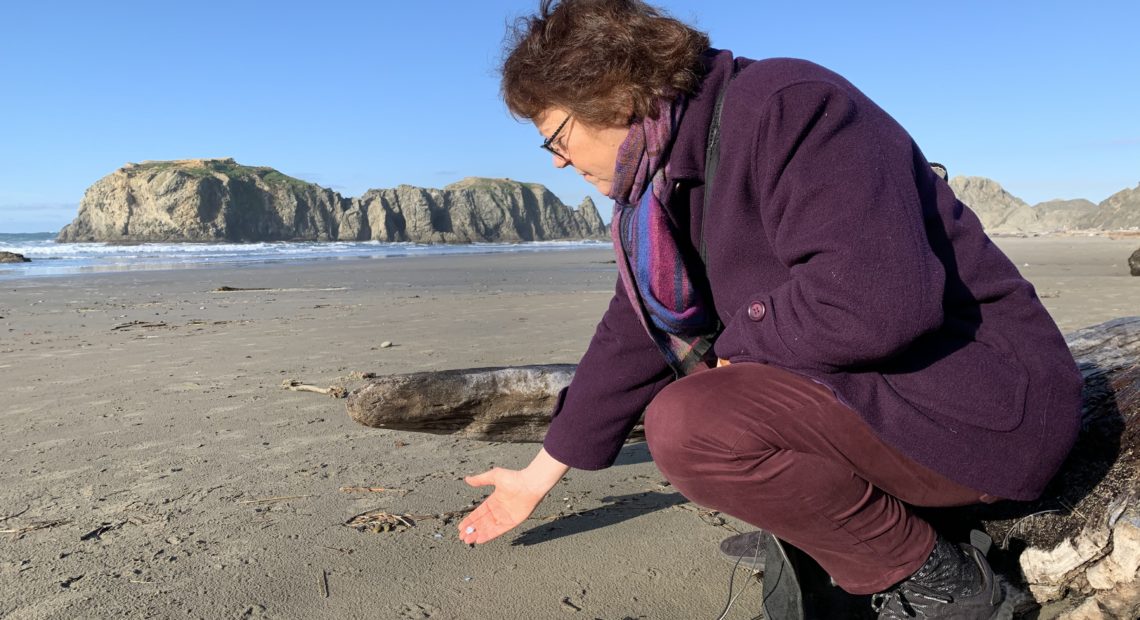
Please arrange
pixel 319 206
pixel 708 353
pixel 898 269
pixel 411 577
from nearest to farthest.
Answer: pixel 898 269 < pixel 708 353 < pixel 411 577 < pixel 319 206

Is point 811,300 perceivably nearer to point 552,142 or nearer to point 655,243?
point 655,243

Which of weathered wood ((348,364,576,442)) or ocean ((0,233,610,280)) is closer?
weathered wood ((348,364,576,442))

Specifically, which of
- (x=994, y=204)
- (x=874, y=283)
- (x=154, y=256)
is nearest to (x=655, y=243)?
(x=874, y=283)

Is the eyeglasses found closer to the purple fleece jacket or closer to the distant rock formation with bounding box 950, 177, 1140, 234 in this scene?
the purple fleece jacket

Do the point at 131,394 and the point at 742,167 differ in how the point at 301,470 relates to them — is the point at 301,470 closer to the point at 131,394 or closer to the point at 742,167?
the point at 131,394

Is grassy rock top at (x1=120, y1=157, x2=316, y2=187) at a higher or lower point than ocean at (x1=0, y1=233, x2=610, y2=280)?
higher

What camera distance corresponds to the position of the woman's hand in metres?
2.11

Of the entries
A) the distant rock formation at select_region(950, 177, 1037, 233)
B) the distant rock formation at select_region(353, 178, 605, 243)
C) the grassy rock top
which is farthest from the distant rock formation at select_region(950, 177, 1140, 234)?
the grassy rock top

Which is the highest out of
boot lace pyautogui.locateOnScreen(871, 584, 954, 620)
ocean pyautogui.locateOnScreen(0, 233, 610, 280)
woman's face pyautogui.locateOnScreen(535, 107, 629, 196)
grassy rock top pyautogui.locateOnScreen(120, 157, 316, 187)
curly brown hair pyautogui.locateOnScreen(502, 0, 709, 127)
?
grassy rock top pyautogui.locateOnScreen(120, 157, 316, 187)

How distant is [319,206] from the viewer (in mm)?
→ 75000

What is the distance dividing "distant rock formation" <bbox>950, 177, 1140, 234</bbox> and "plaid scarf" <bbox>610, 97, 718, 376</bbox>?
188ft

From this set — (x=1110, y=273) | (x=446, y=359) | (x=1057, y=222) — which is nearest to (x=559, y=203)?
(x=1057, y=222)

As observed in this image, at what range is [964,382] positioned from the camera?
4.72ft

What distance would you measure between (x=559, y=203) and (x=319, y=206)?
37722 millimetres
